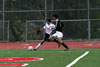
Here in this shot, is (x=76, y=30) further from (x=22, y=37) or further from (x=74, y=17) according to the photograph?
(x=22, y=37)

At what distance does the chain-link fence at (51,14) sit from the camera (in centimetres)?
3212

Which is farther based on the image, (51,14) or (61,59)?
(51,14)

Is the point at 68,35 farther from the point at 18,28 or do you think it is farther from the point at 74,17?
the point at 18,28

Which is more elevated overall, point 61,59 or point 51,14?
point 51,14

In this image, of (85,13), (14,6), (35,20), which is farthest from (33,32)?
(85,13)

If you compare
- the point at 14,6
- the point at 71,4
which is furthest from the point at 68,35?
the point at 14,6

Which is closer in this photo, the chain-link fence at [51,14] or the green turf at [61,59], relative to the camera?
the green turf at [61,59]

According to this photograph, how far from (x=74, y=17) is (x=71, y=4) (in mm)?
1422

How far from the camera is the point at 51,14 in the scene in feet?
107

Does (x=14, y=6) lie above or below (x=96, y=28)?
above

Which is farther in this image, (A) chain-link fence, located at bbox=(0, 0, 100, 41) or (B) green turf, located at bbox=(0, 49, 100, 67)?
(A) chain-link fence, located at bbox=(0, 0, 100, 41)

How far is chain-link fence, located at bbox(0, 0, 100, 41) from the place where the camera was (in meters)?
32.1

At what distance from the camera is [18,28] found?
32.8 metres

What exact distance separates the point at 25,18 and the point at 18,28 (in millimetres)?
1232
